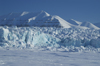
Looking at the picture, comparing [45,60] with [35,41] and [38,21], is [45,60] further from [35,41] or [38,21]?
[38,21]

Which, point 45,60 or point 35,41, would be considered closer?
point 45,60

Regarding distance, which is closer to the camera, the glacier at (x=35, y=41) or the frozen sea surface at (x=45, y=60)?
the frozen sea surface at (x=45, y=60)

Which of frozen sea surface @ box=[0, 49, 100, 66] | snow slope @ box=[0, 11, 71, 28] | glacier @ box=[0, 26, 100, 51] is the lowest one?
frozen sea surface @ box=[0, 49, 100, 66]

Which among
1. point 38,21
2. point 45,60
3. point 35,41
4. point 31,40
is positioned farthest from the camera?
point 38,21

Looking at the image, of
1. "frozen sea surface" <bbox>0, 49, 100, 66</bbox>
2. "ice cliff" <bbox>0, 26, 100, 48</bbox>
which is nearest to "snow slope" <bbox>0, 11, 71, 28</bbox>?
"ice cliff" <bbox>0, 26, 100, 48</bbox>

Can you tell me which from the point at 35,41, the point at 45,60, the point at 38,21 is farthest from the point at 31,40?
the point at 38,21

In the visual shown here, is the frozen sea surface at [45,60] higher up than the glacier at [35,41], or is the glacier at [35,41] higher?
the glacier at [35,41]

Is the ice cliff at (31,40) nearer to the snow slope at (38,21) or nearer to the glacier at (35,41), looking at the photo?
the glacier at (35,41)

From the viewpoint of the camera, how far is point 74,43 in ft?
39.4

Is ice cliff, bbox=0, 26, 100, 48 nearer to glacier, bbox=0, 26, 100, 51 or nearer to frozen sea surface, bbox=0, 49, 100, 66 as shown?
glacier, bbox=0, 26, 100, 51

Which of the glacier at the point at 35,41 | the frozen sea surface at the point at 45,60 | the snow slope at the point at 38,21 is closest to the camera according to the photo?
the frozen sea surface at the point at 45,60

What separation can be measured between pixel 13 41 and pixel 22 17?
105ft

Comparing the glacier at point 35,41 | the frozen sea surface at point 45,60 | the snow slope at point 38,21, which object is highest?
the snow slope at point 38,21

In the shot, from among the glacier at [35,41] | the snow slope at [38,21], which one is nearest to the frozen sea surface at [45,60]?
the glacier at [35,41]
